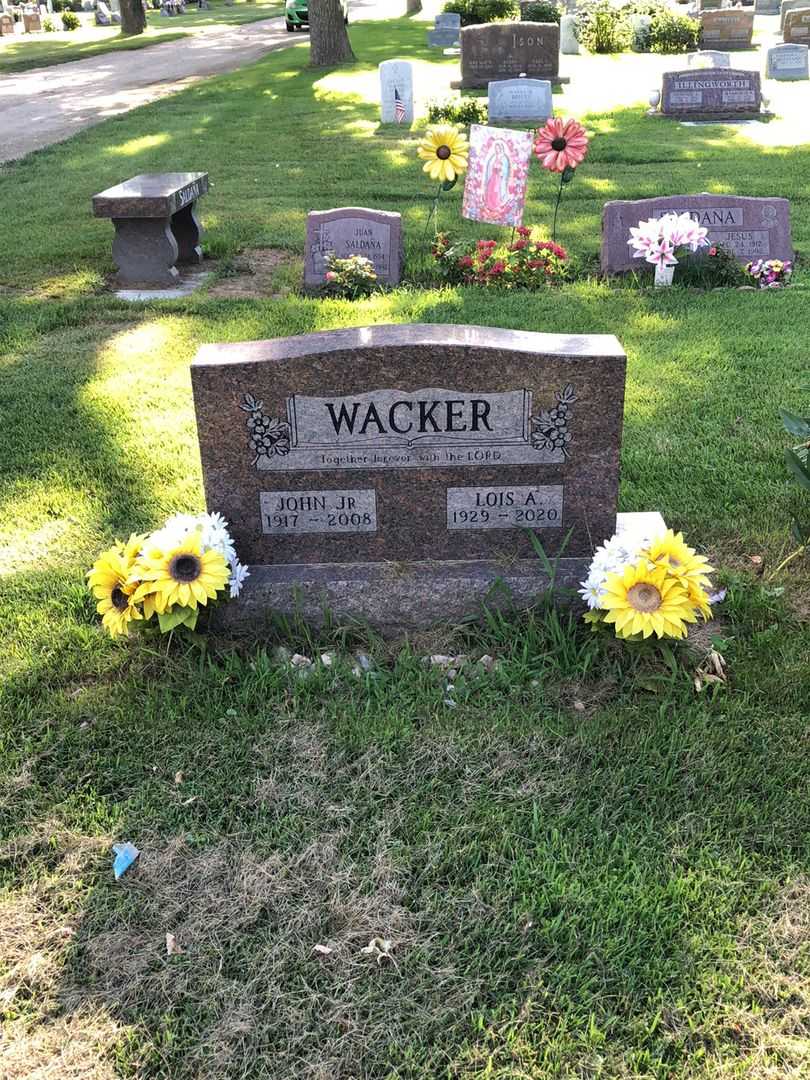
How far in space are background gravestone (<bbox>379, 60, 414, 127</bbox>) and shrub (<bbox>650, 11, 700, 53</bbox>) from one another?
438 inches

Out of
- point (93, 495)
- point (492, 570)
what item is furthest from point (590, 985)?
point (93, 495)

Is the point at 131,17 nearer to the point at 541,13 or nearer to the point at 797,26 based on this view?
the point at 541,13

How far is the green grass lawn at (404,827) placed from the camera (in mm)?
2467

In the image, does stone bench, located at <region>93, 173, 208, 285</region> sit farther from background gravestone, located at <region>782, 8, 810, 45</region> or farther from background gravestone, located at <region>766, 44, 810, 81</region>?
background gravestone, located at <region>782, 8, 810, 45</region>

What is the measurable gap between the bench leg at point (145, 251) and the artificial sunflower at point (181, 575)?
5536 mm

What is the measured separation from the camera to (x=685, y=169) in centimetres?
1204

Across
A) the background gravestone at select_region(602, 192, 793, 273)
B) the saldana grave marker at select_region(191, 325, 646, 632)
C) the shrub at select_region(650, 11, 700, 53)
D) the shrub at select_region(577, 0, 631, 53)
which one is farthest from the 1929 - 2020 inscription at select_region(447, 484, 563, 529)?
the shrub at select_region(650, 11, 700, 53)

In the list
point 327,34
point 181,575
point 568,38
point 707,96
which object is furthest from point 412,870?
point 568,38

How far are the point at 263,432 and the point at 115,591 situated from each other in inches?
31.2

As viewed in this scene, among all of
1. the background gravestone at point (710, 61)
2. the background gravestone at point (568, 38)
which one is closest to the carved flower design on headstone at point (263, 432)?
the background gravestone at point (710, 61)

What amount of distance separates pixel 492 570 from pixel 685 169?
9743 millimetres

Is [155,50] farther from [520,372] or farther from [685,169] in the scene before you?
[520,372]

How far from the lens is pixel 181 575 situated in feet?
11.9

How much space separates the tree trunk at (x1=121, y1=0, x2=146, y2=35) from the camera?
35353 mm
